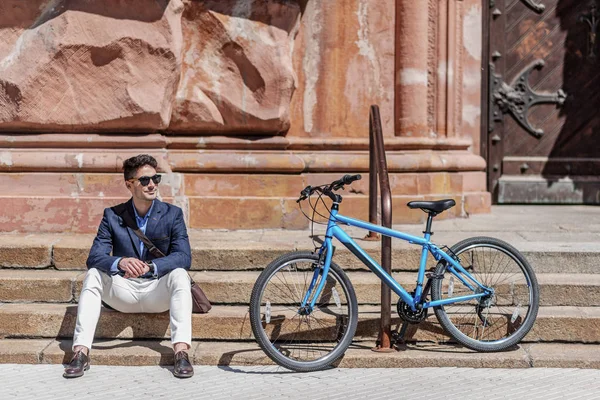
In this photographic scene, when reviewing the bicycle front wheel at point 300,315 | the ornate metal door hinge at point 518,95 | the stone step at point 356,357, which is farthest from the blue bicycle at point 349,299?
the ornate metal door hinge at point 518,95

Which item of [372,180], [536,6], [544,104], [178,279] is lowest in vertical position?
[178,279]

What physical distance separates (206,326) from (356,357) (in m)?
A: 0.91

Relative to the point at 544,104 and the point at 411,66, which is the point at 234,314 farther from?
the point at 544,104

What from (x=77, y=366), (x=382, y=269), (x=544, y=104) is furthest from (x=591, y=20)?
(x=77, y=366)

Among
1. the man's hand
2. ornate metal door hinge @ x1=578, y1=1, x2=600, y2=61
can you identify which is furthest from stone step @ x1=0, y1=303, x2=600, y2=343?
ornate metal door hinge @ x1=578, y1=1, x2=600, y2=61

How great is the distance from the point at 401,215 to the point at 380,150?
70.1 inches

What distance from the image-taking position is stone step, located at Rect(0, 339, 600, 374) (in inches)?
195

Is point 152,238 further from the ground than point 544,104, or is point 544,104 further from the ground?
point 544,104

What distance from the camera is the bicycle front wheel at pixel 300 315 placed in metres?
4.85

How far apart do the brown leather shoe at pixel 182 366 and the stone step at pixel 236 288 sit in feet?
2.64

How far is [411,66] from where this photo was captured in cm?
738

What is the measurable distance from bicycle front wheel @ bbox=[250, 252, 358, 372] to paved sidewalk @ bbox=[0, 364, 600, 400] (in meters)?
0.13

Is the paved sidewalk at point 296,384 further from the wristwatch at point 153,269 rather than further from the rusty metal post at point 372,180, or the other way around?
the rusty metal post at point 372,180

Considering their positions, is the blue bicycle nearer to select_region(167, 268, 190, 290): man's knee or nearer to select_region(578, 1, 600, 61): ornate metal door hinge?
select_region(167, 268, 190, 290): man's knee
